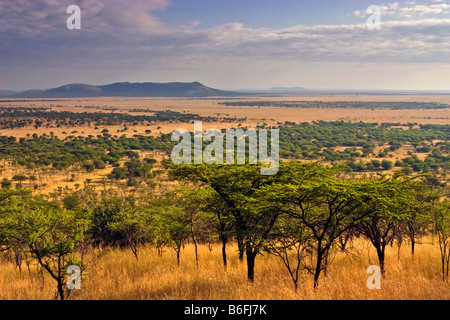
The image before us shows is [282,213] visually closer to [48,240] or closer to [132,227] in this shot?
[48,240]

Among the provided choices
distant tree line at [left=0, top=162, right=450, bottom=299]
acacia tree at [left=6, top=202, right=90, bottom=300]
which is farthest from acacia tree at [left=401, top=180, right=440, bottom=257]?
acacia tree at [left=6, top=202, right=90, bottom=300]

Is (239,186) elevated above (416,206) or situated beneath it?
elevated above

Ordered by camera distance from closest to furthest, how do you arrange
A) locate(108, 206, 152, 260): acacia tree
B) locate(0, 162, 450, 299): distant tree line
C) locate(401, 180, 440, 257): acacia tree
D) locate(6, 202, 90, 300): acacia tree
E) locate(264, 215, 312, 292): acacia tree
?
locate(0, 162, 450, 299): distant tree line
locate(264, 215, 312, 292): acacia tree
locate(6, 202, 90, 300): acacia tree
locate(401, 180, 440, 257): acacia tree
locate(108, 206, 152, 260): acacia tree

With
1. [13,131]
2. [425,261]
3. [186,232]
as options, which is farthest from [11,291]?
[13,131]

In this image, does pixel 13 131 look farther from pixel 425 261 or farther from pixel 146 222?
A: pixel 425 261

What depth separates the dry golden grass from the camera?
26.9ft

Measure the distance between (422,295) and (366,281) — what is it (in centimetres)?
142

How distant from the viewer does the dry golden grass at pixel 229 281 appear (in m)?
8.19

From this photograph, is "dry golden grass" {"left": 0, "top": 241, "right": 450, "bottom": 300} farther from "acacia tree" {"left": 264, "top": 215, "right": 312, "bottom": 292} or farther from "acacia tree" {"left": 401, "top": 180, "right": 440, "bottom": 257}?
"acacia tree" {"left": 401, "top": 180, "right": 440, "bottom": 257}

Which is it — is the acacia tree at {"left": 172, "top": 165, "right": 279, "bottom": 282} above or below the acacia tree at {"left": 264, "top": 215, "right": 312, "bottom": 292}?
above

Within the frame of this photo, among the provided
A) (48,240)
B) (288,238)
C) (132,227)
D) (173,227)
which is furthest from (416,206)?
(132,227)

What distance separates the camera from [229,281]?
10414 millimetres

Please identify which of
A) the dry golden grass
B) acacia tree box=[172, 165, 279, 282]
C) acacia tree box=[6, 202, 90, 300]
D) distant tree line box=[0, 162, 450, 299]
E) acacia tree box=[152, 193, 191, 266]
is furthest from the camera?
acacia tree box=[152, 193, 191, 266]

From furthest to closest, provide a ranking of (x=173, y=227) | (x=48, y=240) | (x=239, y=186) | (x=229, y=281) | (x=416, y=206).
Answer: (x=173, y=227) → (x=416, y=206) → (x=229, y=281) → (x=239, y=186) → (x=48, y=240)
